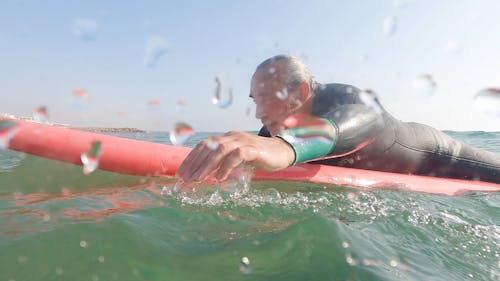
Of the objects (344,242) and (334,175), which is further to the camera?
(334,175)

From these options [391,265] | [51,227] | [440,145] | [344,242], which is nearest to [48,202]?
[51,227]

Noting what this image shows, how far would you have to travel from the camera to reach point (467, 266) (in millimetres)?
1656

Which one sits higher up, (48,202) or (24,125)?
A: (24,125)

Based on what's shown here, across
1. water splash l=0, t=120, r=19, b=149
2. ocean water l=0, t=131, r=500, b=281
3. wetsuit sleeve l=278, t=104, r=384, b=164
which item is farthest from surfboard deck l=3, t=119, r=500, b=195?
wetsuit sleeve l=278, t=104, r=384, b=164

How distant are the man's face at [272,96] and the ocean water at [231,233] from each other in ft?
2.64

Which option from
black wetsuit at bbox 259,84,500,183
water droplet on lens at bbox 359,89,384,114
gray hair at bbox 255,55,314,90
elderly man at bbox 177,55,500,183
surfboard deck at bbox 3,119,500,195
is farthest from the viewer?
gray hair at bbox 255,55,314,90

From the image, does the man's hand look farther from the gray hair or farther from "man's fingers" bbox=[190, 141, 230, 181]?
the gray hair

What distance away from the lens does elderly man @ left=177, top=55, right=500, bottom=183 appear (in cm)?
238

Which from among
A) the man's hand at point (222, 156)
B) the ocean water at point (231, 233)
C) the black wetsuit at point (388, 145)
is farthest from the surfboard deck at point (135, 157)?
the man's hand at point (222, 156)

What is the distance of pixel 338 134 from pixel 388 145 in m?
1.29

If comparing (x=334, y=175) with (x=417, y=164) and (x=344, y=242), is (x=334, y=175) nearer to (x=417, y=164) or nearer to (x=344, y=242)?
(x=417, y=164)

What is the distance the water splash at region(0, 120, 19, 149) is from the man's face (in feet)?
6.69

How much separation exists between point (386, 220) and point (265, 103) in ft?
5.62

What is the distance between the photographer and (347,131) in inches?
98.7
